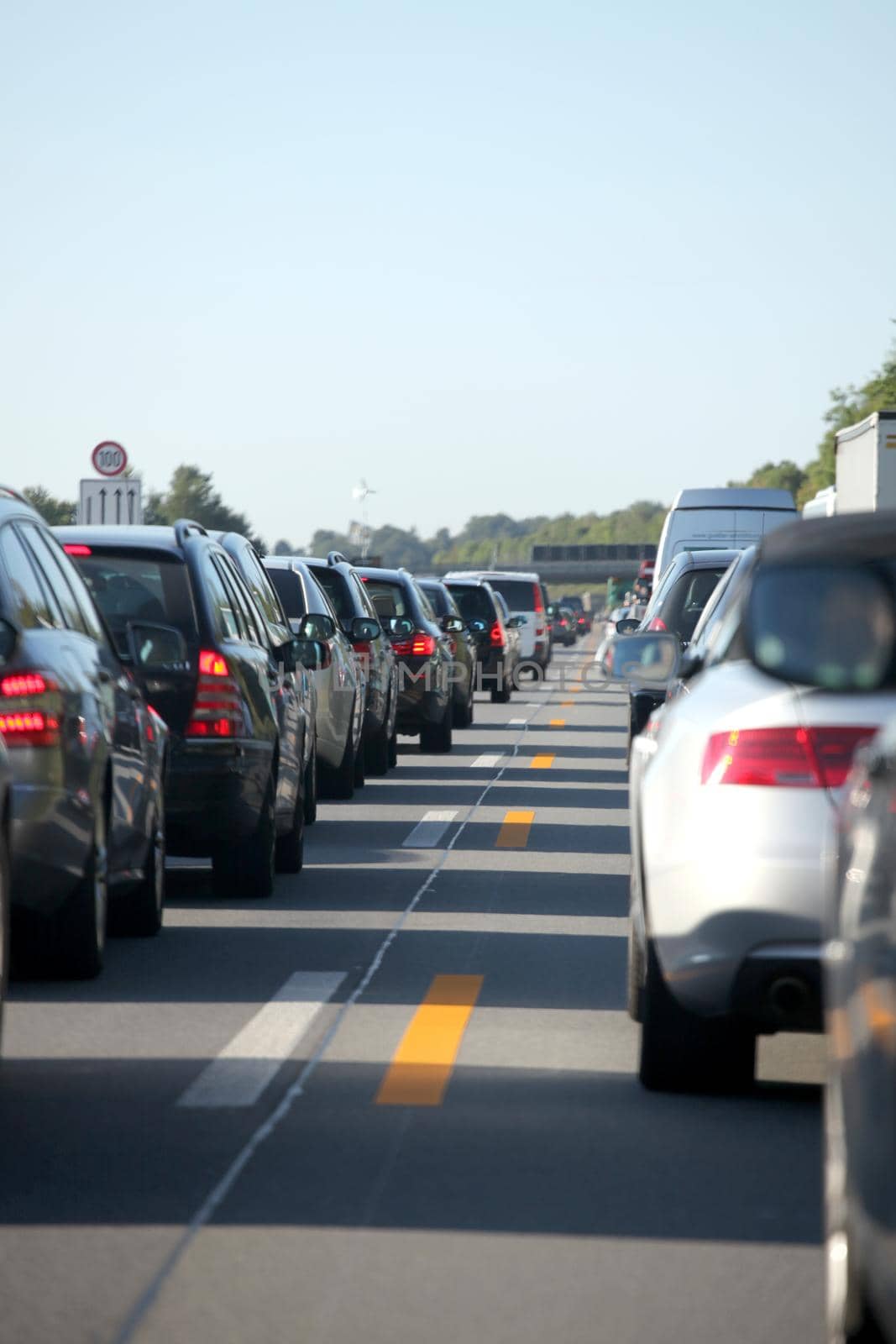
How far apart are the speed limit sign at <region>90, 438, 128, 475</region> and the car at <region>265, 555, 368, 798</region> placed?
11.8 m

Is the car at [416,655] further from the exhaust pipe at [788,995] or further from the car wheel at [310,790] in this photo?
the exhaust pipe at [788,995]

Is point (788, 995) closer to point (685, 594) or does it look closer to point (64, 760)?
point (64, 760)

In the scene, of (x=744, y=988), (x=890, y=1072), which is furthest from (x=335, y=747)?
(x=890, y=1072)

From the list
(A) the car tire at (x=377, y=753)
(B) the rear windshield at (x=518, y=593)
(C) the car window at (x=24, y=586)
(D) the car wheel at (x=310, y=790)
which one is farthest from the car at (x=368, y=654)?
Result: (B) the rear windshield at (x=518, y=593)

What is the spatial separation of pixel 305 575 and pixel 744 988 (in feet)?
38.6

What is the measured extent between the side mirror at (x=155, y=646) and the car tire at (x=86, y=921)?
1902 mm

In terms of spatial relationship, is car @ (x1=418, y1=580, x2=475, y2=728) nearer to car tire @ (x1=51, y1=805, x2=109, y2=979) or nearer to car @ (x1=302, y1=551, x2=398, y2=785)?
car @ (x1=302, y1=551, x2=398, y2=785)

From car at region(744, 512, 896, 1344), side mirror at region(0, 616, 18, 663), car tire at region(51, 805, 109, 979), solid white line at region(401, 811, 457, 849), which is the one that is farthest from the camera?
solid white line at region(401, 811, 457, 849)

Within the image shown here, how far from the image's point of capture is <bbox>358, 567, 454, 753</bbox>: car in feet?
73.8

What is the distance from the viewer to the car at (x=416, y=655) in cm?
2250

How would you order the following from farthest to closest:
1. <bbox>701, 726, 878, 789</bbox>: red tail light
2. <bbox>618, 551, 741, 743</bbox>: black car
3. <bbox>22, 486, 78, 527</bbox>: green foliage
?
<bbox>22, 486, 78, 527</bbox>: green foliage → <bbox>618, 551, 741, 743</bbox>: black car → <bbox>701, 726, 878, 789</bbox>: red tail light

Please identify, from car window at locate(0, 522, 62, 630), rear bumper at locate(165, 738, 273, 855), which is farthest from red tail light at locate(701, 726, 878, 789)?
rear bumper at locate(165, 738, 273, 855)

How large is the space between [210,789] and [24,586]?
3.01 meters

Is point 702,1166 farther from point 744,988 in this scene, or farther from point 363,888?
point 363,888
